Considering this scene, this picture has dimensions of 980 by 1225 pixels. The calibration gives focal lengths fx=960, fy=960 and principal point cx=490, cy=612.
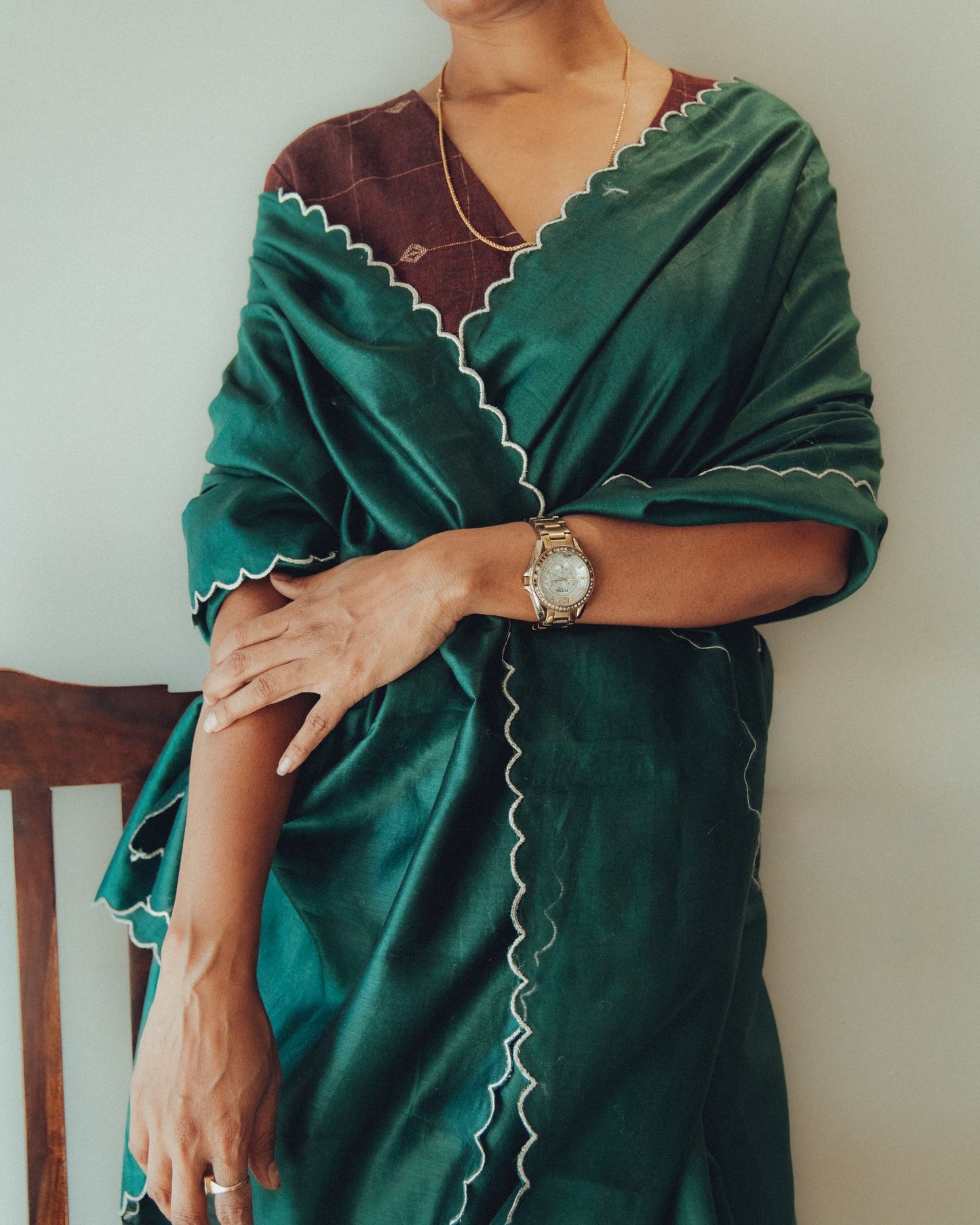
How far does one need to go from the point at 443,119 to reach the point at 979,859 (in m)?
0.99

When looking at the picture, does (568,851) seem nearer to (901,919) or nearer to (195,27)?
(901,919)

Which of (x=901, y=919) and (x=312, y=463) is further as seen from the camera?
(x=901, y=919)

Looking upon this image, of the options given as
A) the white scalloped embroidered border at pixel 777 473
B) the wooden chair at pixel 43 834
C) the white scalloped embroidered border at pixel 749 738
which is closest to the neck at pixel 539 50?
the white scalloped embroidered border at pixel 777 473

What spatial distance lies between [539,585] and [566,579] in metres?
0.02

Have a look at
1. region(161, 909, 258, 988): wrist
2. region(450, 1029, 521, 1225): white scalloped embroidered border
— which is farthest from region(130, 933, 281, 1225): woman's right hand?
region(450, 1029, 521, 1225): white scalloped embroidered border

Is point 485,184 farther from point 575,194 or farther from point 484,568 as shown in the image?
point 484,568

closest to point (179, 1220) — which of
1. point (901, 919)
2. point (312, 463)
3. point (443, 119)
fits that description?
point (312, 463)

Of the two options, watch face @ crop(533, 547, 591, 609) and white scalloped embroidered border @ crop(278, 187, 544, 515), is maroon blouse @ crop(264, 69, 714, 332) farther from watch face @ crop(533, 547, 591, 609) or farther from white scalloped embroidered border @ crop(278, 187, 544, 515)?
watch face @ crop(533, 547, 591, 609)

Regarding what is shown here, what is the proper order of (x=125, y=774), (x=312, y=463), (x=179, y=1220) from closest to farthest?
(x=179, y=1220)
(x=312, y=463)
(x=125, y=774)

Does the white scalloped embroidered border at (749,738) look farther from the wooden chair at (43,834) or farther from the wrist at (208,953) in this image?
the wooden chair at (43,834)

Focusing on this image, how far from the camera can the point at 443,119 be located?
91cm

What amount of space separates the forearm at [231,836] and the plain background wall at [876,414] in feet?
1.14

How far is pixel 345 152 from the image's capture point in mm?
890

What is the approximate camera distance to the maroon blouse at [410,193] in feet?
2.71
